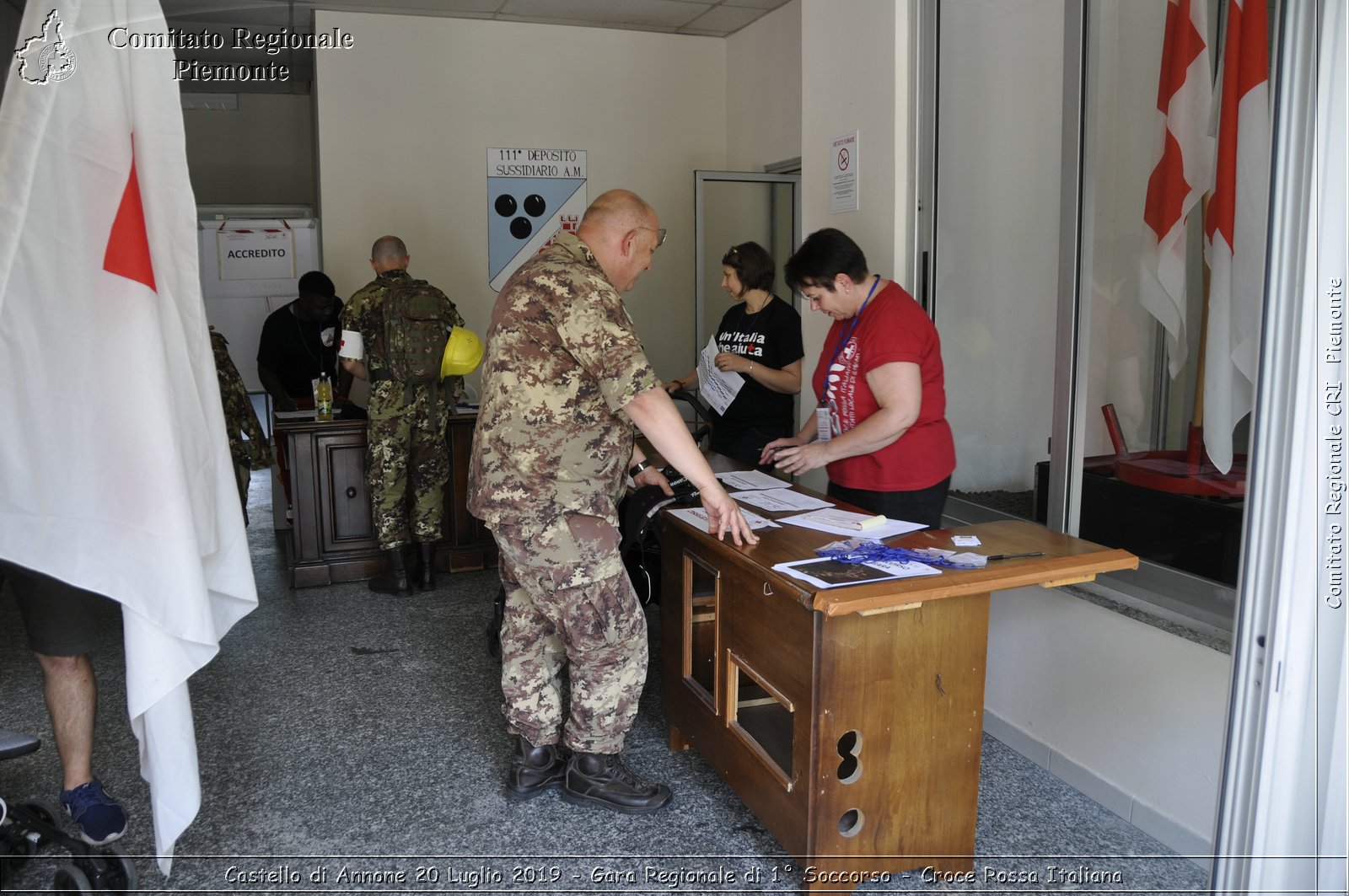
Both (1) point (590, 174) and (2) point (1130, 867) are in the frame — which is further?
(1) point (590, 174)

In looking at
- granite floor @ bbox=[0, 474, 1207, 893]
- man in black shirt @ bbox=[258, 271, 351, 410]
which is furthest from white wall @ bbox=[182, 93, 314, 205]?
granite floor @ bbox=[0, 474, 1207, 893]

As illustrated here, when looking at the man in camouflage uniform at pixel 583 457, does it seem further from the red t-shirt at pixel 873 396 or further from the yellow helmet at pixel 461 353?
the yellow helmet at pixel 461 353

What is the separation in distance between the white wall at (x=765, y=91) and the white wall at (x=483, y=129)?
18cm

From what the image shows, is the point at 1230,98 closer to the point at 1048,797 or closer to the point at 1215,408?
the point at 1215,408

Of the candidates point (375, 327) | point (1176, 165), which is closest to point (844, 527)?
point (1176, 165)

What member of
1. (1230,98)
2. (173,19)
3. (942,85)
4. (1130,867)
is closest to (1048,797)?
(1130,867)

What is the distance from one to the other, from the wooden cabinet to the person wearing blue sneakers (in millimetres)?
2343

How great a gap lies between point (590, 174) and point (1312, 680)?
18.0 feet

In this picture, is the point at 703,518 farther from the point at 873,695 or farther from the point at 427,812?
the point at 427,812

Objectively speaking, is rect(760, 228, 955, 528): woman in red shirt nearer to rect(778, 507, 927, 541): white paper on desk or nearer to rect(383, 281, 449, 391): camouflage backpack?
rect(778, 507, 927, 541): white paper on desk

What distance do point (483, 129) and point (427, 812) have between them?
15.1ft

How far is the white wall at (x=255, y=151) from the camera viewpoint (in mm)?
8078

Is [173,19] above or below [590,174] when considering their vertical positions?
above

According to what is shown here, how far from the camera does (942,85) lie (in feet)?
10.6
